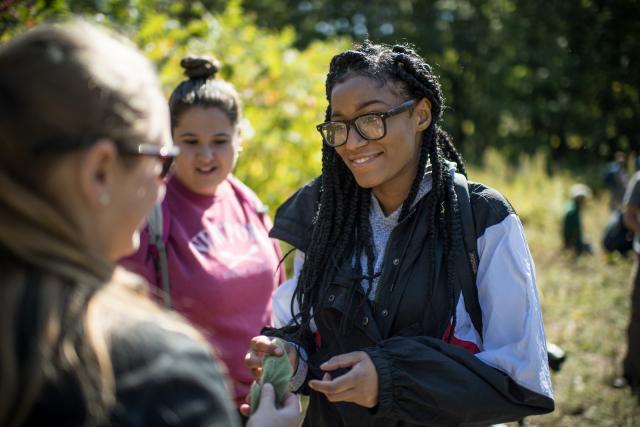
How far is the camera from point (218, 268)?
3070 mm

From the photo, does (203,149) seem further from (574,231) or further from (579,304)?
(574,231)

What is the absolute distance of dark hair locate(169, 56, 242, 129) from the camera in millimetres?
3285

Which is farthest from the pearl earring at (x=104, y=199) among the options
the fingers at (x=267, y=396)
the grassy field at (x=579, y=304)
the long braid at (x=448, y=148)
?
the grassy field at (x=579, y=304)

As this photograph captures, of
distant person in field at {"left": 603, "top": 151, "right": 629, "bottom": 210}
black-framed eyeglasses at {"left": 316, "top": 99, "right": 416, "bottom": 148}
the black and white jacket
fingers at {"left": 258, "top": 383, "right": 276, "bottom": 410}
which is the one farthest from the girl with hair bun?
distant person in field at {"left": 603, "top": 151, "right": 629, "bottom": 210}

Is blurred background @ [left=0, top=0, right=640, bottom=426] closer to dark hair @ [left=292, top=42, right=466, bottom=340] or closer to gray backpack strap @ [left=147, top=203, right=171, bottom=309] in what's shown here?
dark hair @ [left=292, top=42, right=466, bottom=340]

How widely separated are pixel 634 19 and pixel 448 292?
74.4 ft

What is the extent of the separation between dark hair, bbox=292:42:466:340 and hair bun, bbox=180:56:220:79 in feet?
3.31

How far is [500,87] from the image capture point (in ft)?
92.2

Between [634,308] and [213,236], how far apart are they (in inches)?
170

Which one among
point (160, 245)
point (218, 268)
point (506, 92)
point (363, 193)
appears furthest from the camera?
point (506, 92)

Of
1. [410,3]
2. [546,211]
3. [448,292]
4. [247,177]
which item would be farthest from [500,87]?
[448,292]

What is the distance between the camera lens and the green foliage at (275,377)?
6.31 feet

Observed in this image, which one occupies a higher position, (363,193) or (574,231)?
(363,193)

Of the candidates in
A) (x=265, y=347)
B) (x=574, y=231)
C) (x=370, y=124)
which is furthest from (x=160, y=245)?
(x=574, y=231)
